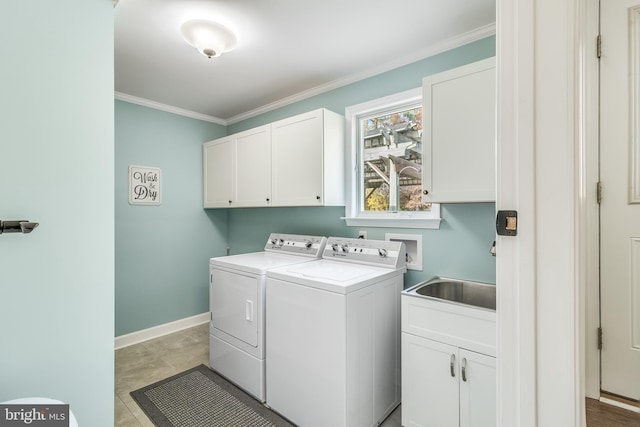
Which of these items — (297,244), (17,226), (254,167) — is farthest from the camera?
(254,167)

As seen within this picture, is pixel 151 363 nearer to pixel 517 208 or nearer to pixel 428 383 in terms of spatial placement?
→ pixel 428 383

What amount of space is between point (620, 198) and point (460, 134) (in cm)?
105

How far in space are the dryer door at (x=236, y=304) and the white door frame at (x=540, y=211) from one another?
5.12 feet

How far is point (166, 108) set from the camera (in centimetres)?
325

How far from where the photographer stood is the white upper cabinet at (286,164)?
2.43 metres

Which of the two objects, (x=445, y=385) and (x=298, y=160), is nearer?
(x=445, y=385)

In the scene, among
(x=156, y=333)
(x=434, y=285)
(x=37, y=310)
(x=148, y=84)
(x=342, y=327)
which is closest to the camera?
(x=37, y=310)

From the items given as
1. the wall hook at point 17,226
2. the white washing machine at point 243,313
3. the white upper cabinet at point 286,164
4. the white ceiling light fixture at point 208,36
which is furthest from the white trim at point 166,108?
the wall hook at point 17,226

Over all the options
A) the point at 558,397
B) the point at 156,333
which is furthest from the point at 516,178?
the point at 156,333

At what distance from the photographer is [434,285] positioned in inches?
78.1

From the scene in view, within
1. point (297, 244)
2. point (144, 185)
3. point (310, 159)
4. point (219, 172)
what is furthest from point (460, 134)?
point (144, 185)

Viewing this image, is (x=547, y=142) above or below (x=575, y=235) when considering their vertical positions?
above

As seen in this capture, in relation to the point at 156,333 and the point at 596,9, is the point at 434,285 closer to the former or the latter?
the point at 596,9

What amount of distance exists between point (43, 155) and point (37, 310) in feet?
2.10
